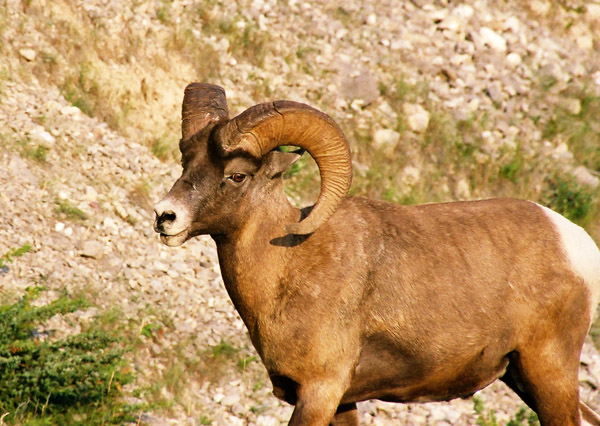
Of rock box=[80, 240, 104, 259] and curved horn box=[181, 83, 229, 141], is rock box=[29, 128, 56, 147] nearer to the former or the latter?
rock box=[80, 240, 104, 259]

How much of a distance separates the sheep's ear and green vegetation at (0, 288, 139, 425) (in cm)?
248

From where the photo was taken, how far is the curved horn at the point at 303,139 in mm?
5766

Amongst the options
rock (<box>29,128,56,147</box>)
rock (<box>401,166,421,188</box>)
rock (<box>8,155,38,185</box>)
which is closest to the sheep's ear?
rock (<box>8,155,38,185</box>)

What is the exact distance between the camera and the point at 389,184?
12312mm

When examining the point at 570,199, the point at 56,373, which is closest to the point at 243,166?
the point at 56,373

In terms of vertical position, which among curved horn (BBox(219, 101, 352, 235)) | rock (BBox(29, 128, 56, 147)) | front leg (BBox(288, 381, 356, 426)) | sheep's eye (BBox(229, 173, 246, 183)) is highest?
curved horn (BBox(219, 101, 352, 235))

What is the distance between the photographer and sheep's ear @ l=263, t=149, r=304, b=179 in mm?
6074

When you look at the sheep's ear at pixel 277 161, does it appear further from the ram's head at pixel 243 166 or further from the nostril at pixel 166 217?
the nostril at pixel 166 217

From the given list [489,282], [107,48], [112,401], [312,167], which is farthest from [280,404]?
[107,48]

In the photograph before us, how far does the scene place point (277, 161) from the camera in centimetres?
610

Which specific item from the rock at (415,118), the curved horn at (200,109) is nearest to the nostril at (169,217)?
the curved horn at (200,109)

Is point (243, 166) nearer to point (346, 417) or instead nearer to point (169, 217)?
point (169, 217)

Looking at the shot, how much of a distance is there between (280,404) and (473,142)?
622 cm

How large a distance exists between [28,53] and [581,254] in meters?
7.62
